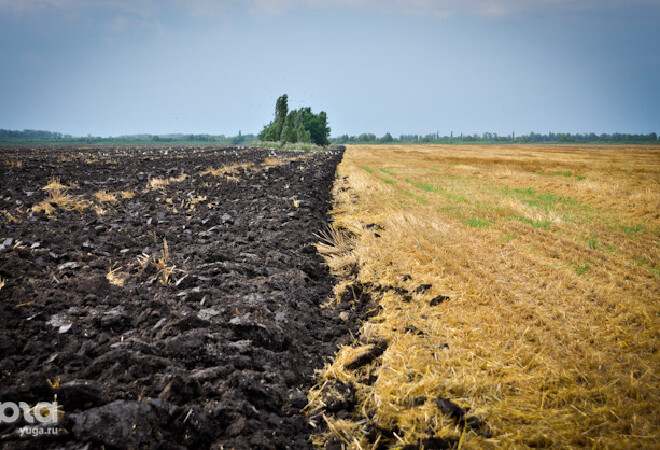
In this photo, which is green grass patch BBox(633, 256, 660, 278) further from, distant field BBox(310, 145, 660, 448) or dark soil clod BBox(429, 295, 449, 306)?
dark soil clod BBox(429, 295, 449, 306)

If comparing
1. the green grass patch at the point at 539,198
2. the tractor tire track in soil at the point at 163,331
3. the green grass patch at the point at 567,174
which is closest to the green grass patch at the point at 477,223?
the green grass patch at the point at 539,198

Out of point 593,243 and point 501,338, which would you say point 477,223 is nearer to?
point 593,243

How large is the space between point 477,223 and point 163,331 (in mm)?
9083

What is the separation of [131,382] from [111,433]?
2.03ft

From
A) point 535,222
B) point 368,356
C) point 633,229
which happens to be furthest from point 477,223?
point 368,356

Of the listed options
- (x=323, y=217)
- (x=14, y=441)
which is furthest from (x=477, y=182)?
(x=14, y=441)

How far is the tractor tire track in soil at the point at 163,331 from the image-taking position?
2711 mm

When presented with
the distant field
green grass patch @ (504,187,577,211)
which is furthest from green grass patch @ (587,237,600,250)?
green grass patch @ (504,187,577,211)

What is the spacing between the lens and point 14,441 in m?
2.38

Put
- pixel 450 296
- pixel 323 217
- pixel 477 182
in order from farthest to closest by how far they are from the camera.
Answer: pixel 477 182 < pixel 323 217 < pixel 450 296

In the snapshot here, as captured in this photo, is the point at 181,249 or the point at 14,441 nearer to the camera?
the point at 14,441

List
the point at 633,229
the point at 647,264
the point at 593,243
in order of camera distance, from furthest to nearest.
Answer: the point at 633,229 < the point at 593,243 < the point at 647,264

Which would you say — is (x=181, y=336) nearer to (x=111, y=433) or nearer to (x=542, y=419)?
(x=111, y=433)

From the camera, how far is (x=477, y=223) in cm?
1065
